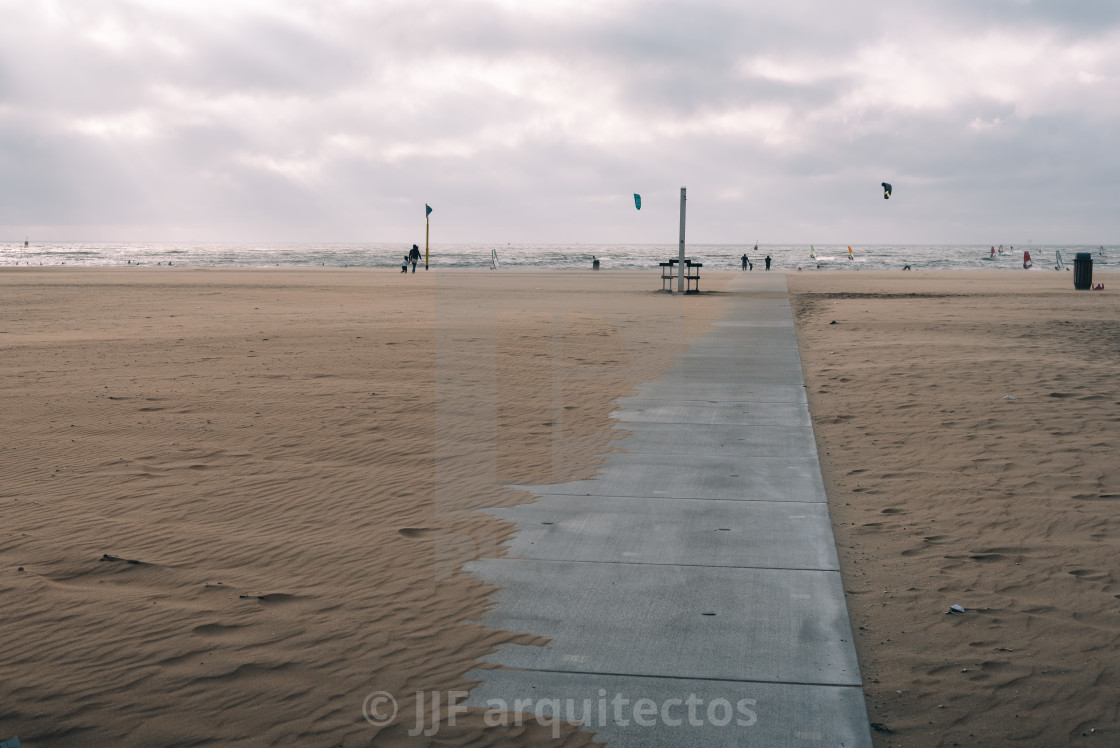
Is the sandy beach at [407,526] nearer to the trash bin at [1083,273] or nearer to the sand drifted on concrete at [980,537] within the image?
the sand drifted on concrete at [980,537]

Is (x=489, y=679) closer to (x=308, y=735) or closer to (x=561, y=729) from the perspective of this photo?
(x=561, y=729)

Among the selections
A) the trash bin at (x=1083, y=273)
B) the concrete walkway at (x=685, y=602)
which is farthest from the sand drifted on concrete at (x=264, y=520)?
the trash bin at (x=1083, y=273)

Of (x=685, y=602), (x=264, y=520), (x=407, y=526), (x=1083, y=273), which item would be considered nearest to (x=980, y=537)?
(x=685, y=602)

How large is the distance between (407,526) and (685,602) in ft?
7.67

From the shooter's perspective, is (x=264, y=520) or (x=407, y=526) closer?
(x=407, y=526)

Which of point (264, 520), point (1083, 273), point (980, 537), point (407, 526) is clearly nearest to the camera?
point (980, 537)

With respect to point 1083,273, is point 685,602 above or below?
below

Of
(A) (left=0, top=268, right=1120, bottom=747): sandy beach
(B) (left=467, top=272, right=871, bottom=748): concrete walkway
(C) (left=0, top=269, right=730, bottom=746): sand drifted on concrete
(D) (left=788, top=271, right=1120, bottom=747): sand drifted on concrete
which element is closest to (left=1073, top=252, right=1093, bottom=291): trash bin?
(A) (left=0, top=268, right=1120, bottom=747): sandy beach

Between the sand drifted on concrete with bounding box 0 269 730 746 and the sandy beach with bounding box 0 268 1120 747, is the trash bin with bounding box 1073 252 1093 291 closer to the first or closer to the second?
the sandy beach with bounding box 0 268 1120 747

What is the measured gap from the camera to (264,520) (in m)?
6.28

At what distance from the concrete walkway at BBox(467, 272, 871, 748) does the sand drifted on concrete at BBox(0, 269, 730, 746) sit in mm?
259

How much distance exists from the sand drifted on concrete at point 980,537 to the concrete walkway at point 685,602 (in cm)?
25

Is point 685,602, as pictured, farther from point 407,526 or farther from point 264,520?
point 264,520

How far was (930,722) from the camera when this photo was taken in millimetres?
3582
